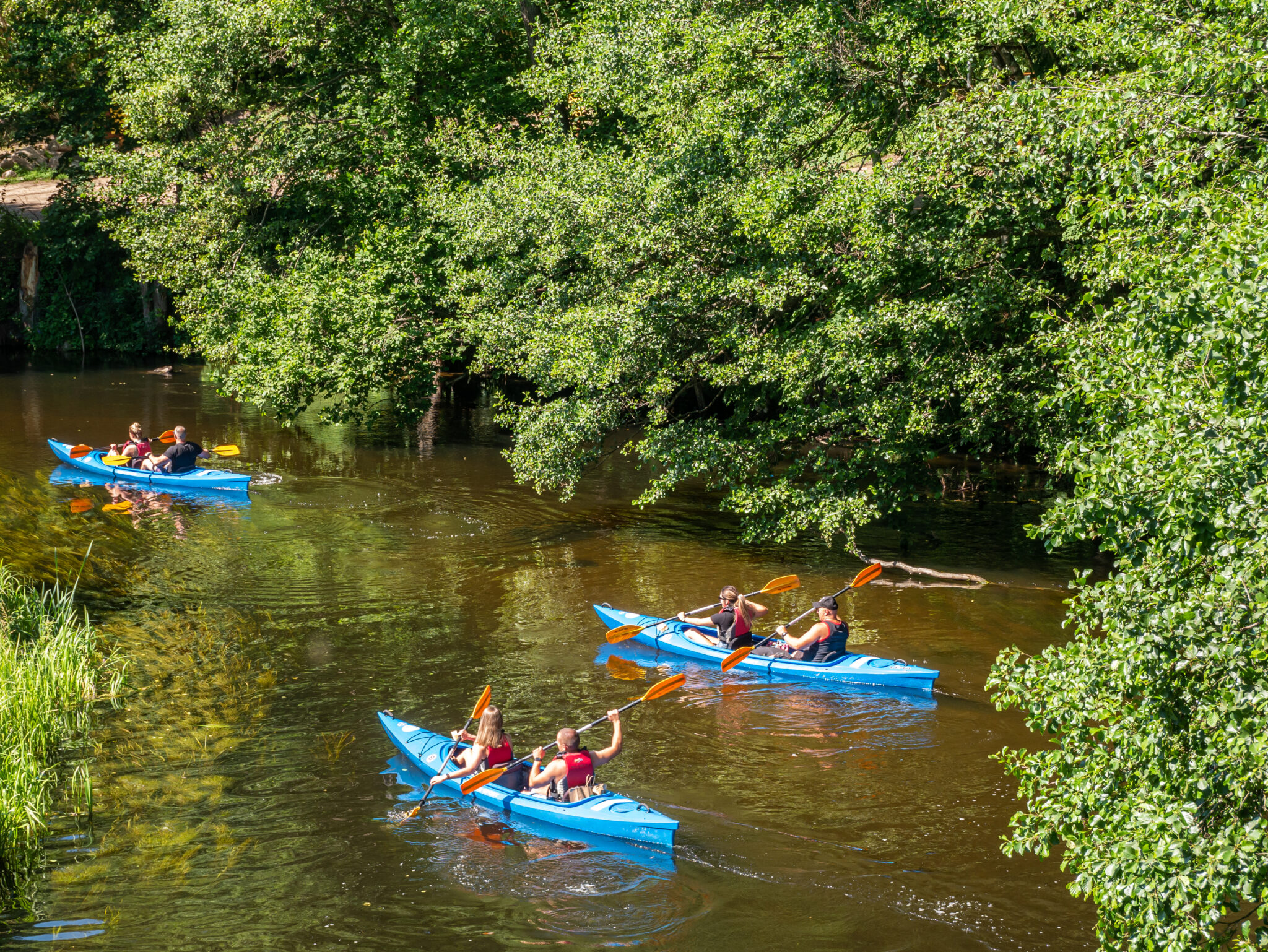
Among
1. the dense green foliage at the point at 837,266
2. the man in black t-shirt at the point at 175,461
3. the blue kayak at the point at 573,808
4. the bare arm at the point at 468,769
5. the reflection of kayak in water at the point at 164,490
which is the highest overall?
the dense green foliage at the point at 837,266

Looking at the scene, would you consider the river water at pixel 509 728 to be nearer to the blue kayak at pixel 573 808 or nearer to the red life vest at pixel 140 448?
the blue kayak at pixel 573 808

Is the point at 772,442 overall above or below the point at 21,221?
below

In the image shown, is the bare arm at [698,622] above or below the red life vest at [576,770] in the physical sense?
above

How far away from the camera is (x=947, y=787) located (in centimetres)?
957

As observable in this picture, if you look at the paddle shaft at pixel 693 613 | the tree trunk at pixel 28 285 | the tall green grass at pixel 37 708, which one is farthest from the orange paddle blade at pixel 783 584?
the tree trunk at pixel 28 285

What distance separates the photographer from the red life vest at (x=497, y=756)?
9289mm

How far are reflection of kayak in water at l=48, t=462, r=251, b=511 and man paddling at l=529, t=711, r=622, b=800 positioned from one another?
38.6ft

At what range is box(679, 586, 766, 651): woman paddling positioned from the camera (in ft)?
42.1

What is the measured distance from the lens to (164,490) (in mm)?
20047

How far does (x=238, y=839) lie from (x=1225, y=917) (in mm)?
7062

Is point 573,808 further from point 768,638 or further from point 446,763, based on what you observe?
point 768,638

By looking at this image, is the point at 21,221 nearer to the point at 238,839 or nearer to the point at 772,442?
the point at 772,442

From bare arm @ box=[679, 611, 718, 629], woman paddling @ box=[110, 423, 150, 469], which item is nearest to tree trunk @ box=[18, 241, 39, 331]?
woman paddling @ box=[110, 423, 150, 469]

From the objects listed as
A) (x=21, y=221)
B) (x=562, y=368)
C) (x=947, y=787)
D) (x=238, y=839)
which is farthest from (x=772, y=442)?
(x=21, y=221)
